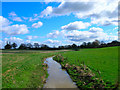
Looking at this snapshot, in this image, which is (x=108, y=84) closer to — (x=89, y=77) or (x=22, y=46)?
(x=89, y=77)

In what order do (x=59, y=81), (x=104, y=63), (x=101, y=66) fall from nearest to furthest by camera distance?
(x=59, y=81) → (x=101, y=66) → (x=104, y=63)

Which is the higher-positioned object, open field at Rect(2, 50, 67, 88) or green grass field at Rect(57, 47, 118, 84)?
green grass field at Rect(57, 47, 118, 84)

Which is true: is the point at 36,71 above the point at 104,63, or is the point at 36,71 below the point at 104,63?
below

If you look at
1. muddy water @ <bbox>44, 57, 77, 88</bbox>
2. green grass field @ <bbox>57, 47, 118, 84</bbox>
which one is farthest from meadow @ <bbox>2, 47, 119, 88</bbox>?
muddy water @ <bbox>44, 57, 77, 88</bbox>

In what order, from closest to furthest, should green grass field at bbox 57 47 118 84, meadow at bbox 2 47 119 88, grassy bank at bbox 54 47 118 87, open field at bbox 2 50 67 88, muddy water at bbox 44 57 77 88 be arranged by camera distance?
open field at bbox 2 50 67 88, meadow at bbox 2 47 119 88, grassy bank at bbox 54 47 118 87, muddy water at bbox 44 57 77 88, green grass field at bbox 57 47 118 84

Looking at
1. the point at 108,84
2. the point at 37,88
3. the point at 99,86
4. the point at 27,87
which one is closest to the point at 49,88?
the point at 37,88

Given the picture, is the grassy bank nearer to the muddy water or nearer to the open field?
the muddy water

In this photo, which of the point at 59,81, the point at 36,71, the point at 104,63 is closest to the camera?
the point at 59,81

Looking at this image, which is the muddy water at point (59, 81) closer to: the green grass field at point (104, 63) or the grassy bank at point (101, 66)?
the grassy bank at point (101, 66)

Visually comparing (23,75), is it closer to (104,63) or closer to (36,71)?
(36,71)

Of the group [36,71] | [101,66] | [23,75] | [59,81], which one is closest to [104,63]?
[101,66]

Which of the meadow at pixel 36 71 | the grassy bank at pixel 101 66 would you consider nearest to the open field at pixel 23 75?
the meadow at pixel 36 71

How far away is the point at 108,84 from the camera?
9.37 meters

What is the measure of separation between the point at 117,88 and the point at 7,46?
144 metres
